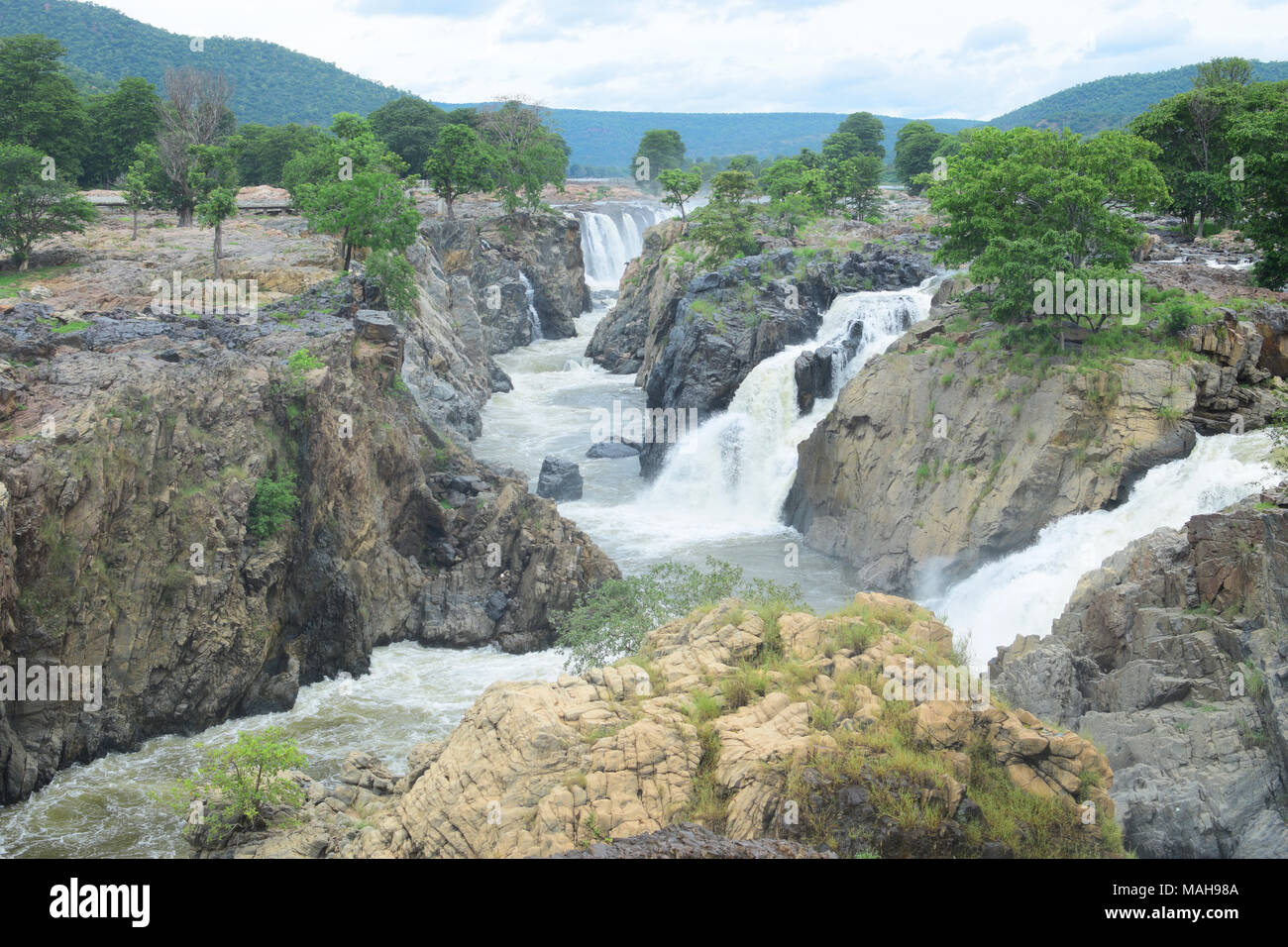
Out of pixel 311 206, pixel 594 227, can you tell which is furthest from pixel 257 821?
pixel 594 227

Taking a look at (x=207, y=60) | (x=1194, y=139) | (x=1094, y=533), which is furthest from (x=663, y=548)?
(x=207, y=60)

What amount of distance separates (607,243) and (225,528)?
216 ft

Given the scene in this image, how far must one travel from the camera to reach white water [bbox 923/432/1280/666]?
24.8 metres

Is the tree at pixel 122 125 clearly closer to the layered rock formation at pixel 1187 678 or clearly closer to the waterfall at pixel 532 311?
the waterfall at pixel 532 311

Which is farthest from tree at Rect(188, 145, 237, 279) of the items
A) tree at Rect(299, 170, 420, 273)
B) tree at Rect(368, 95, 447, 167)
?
tree at Rect(368, 95, 447, 167)

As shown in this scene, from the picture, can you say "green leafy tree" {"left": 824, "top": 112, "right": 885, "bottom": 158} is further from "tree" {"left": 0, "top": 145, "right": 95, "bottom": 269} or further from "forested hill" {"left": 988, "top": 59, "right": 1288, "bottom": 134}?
"tree" {"left": 0, "top": 145, "right": 95, "bottom": 269}

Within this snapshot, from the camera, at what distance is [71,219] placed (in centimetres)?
3800

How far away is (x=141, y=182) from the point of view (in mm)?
44688

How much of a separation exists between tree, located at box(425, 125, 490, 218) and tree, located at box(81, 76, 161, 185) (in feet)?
57.5

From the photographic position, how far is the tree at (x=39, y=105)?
52.6 m

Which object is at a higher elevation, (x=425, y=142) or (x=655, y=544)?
(x=425, y=142)

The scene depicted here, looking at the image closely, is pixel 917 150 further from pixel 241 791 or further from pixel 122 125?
pixel 241 791

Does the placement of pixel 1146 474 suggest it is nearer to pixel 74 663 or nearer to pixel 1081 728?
pixel 1081 728

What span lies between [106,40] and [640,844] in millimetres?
187914
